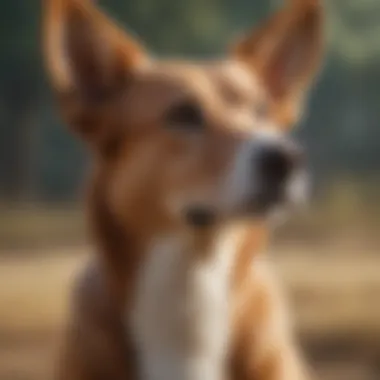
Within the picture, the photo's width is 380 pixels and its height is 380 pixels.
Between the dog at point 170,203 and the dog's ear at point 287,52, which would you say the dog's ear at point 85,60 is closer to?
the dog at point 170,203

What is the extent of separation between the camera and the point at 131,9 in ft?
4.48

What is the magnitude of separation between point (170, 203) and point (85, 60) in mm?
213

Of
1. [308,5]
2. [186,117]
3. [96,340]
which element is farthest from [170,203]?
[308,5]

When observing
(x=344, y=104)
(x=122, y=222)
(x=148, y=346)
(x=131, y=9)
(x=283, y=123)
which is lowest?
(x=148, y=346)

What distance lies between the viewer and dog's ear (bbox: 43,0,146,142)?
1175 millimetres

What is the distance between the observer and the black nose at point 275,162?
41.8 inches

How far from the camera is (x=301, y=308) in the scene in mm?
1376

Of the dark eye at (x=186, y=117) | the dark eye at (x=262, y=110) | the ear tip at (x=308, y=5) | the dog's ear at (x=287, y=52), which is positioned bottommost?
the dark eye at (x=186, y=117)

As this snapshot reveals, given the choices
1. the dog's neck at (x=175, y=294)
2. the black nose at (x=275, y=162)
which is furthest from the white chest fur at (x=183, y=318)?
the black nose at (x=275, y=162)

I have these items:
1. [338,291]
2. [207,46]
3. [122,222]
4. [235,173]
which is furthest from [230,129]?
[338,291]

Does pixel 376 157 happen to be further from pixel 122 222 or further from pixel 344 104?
pixel 122 222

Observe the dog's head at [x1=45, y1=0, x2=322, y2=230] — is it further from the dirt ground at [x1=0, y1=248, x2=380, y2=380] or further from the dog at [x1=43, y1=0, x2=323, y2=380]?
the dirt ground at [x1=0, y1=248, x2=380, y2=380]

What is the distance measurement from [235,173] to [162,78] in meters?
0.18

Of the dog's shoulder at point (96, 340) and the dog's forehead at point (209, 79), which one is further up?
the dog's forehead at point (209, 79)
